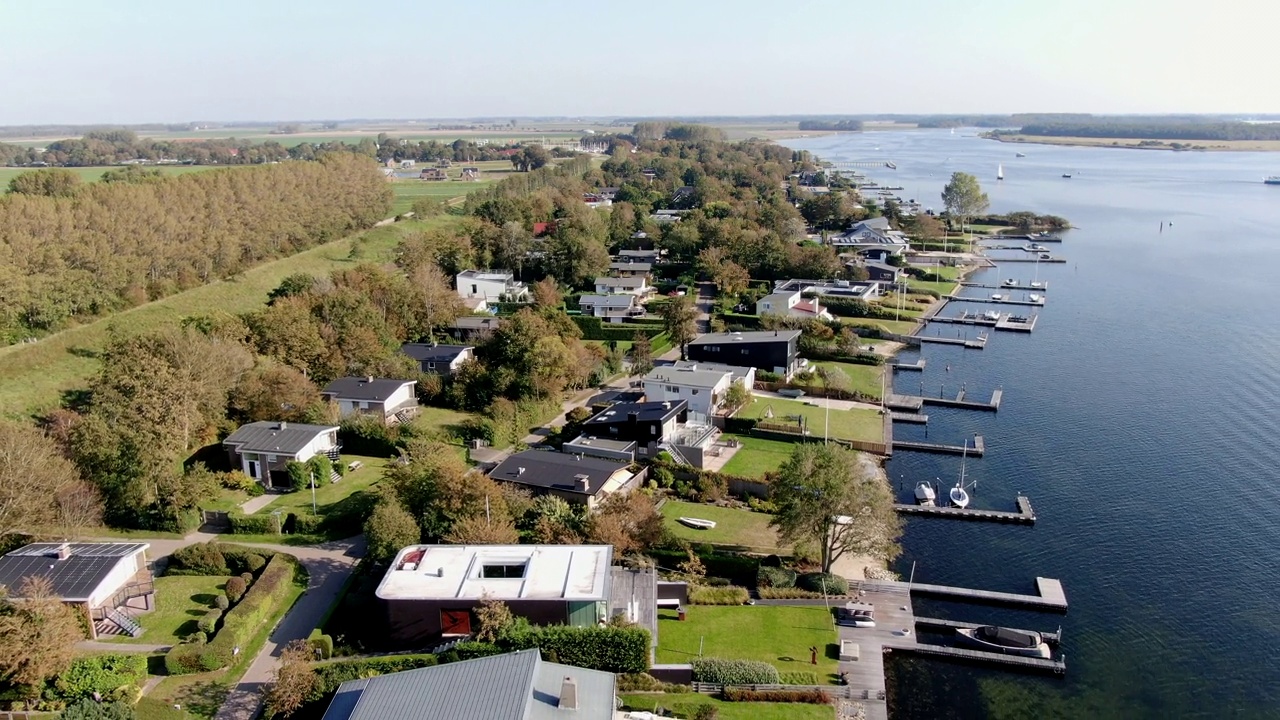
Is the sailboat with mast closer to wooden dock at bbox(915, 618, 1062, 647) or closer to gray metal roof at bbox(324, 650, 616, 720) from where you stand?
wooden dock at bbox(915, 618, 1062, 647)

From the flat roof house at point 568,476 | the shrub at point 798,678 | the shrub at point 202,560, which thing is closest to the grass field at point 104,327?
the shrub at point 202,560

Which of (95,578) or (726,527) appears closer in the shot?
(95,578)

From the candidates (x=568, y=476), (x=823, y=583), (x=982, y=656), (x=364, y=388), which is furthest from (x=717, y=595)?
(x=364, y=388)

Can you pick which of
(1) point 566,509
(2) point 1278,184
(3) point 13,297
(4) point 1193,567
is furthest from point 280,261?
(2) point 1278,184

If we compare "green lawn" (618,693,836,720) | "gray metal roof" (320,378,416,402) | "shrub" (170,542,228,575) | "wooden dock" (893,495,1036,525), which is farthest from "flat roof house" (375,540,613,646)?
"gray metal roof" (320,378,416,402)

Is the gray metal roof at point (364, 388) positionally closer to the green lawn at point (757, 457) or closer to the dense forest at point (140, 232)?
the green lawn at point (757, 457)

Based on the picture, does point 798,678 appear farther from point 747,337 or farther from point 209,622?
point 747,337
